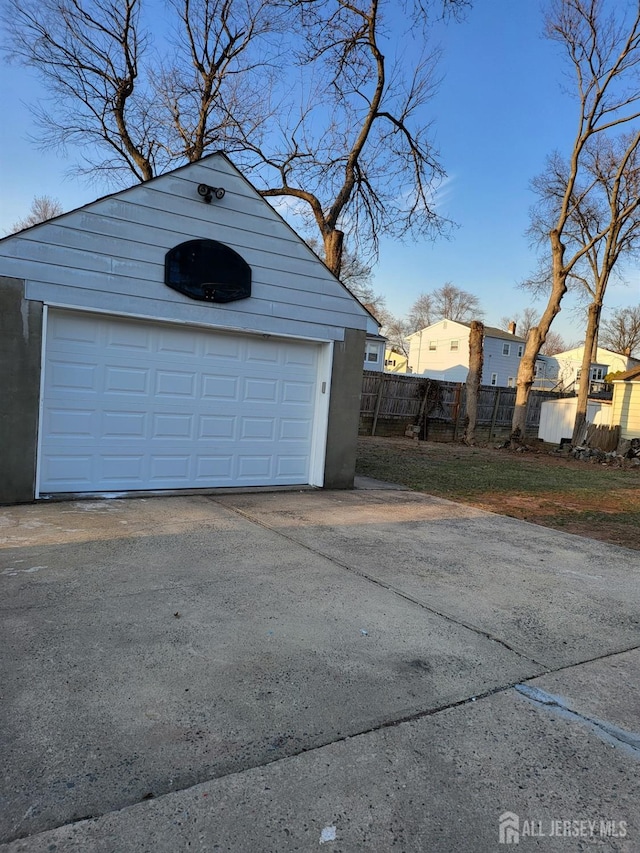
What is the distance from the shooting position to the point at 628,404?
1734 cm

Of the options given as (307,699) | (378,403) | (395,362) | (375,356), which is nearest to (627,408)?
(378,403)

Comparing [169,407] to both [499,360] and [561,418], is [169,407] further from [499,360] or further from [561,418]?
[499,360]

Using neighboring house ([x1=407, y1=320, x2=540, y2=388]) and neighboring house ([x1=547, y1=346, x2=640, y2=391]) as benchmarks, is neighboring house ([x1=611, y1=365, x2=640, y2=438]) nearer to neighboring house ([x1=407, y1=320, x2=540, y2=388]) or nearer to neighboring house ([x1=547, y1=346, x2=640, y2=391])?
neighboring house ([x1=407, y1=320, x2=540, y2=388])

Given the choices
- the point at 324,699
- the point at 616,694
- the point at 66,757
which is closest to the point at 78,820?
the point at 66,757

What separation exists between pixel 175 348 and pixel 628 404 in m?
15.6

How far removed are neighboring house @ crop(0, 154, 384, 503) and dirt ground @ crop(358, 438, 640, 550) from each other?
2353 mm

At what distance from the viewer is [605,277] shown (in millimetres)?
20516

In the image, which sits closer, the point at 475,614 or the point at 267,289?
the point at 475,614

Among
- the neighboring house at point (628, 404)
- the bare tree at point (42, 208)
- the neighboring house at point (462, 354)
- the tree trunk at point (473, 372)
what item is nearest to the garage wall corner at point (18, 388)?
the tree trunk at point (473, 372)

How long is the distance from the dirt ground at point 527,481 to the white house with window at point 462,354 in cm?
2389

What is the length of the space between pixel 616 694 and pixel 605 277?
832 inches

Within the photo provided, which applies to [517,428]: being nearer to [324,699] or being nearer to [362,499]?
[362,499]

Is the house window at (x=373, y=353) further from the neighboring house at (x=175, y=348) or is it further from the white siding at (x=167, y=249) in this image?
the white siding at (x=167, y=249)

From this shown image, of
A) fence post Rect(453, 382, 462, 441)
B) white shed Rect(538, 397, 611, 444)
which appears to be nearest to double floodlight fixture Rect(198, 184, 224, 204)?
A: fence post Rect(453, 382, 462, 441)
